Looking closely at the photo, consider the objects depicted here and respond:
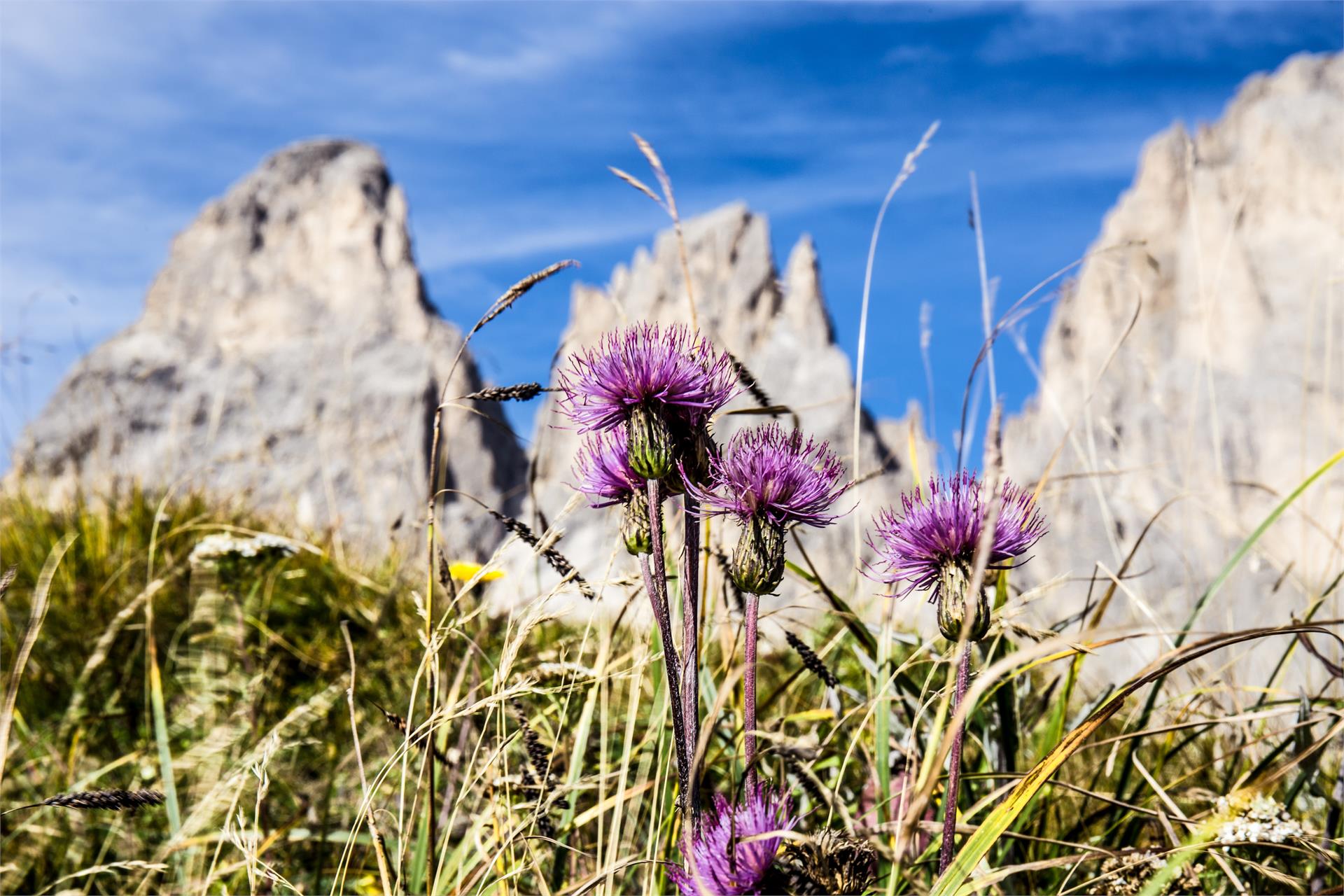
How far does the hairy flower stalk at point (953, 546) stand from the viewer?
45.8 inches

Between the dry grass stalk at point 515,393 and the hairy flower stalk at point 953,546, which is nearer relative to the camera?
the hairy flower stalk at point 953,546

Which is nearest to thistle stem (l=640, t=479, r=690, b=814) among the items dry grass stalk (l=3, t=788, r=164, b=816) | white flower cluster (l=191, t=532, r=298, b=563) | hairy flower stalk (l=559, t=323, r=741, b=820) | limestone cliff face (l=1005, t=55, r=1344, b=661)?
hairy flower stalk (l=559, t=323, r=741, b=820)

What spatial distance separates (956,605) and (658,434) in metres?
0.46

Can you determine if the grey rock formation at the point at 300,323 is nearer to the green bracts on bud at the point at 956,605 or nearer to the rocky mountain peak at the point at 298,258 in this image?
the rocky mountain peak at the point at 298,258

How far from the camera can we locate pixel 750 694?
118 cm

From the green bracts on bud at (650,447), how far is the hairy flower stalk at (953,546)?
324mm

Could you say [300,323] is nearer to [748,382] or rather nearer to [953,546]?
[748,382]

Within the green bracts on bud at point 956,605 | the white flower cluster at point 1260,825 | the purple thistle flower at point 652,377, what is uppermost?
the purple thistle flower at point 652,377

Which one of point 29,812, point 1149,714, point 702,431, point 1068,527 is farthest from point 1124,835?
point 1068,527

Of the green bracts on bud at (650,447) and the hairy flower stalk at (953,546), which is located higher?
the green bracts on bud at (650,447)

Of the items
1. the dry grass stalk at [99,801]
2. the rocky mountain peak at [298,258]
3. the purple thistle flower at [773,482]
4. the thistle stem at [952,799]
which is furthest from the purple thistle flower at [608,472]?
the rocky mountain peak at [298,258]

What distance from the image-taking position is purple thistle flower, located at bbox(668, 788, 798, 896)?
105 centimetres

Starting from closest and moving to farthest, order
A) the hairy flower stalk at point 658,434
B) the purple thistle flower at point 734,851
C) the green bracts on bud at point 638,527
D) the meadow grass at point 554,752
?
the purple thistle flower at point 734,851 → the hairy flower stalk at point 658,434 → the green bracts on bud at point 638,527 → the meadow grass at point 554,752

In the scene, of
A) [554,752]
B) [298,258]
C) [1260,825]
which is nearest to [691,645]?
[554,752]
